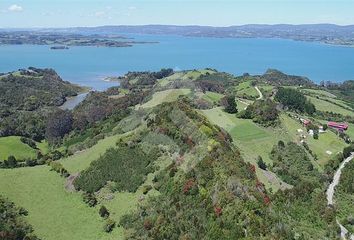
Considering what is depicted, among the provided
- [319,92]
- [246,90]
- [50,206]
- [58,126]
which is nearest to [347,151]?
[50,206]

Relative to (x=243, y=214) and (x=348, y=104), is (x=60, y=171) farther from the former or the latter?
(x=348, y=104)

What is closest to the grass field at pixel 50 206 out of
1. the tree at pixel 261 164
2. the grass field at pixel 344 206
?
the grass field at pixel 344 206

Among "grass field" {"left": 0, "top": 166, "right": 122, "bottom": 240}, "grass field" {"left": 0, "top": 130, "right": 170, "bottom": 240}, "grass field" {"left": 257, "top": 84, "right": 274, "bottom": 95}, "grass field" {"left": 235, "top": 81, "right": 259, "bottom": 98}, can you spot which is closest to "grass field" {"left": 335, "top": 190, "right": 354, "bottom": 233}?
"grass field" {"left": 0, "top": 130, "right": 170, "bottom": 240}

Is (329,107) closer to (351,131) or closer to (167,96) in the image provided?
(351,131)

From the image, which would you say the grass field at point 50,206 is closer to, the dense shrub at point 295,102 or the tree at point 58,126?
the tree at point 58,126

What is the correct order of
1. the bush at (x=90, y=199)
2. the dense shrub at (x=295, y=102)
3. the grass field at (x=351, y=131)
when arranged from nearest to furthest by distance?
the bush at (x=90, y=199), the grass field at (x=351, y=131), the dense shrub at (x=295, y=102)

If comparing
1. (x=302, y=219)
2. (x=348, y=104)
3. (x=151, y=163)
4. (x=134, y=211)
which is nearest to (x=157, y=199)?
(x=134, y=211)
